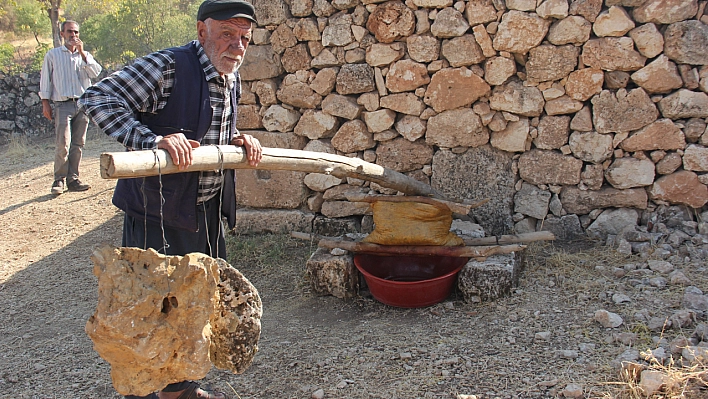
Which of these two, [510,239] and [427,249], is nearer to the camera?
[427,249]

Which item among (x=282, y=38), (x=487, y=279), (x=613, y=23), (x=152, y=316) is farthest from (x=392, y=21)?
(x=152, y=316)

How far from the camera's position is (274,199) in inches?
201

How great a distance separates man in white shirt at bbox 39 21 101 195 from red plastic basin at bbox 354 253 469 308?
4.44 meters

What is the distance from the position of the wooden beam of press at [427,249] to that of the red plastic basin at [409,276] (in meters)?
0.11

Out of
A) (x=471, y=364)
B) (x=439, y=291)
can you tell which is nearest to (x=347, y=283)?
(x=439, y=291)

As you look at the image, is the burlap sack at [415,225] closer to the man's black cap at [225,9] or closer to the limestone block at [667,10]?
the man's black cap at [225,9]

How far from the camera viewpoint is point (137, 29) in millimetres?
13711

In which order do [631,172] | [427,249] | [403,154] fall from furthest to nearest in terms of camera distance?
1. [403,154]
2. [631,172]
3. [427,249]

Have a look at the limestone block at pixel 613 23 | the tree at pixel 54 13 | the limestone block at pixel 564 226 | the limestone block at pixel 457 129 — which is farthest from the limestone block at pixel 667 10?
the tree at pixel 54 13

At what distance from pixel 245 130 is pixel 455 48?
6.43 feet

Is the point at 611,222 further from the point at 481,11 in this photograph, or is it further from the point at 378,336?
the point at 378,336

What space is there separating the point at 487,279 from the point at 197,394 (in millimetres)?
1913

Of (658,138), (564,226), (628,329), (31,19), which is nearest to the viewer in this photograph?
(628,329)

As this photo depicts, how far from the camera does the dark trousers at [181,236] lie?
2646 mm
